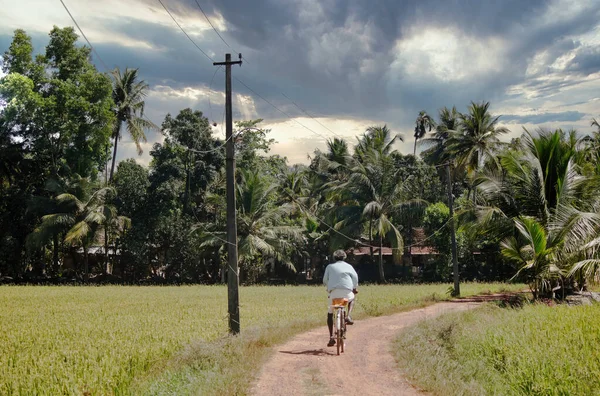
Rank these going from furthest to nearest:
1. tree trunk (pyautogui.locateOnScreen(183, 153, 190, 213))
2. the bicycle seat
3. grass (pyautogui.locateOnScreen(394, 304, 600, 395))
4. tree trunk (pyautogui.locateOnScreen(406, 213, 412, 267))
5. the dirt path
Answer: tree trunk (pyautogui.locateOnScreen(406, 213, 412, 267)), tree trunk (pyautogui.locateOnScreen(183, 153, 190, 213)), the bicycle seat, the dirt path, grass (pyautogui.locateOnScreen(394, 304, 600, 395))

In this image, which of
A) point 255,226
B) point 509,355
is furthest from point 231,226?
point 255,226

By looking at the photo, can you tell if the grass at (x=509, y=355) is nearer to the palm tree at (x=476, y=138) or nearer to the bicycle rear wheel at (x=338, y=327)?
the bicycle rear wheel at (x=338, y=327)

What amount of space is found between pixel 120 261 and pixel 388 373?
3317cm

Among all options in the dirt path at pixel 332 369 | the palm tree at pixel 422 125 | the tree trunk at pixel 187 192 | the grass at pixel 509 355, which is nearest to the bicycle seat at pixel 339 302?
the dirt path at pixel 332 369

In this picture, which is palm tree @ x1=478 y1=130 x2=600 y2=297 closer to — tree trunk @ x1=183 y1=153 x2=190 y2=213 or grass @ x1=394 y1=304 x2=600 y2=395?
grass @ x1=394 y1=304 x2=600 y2=395

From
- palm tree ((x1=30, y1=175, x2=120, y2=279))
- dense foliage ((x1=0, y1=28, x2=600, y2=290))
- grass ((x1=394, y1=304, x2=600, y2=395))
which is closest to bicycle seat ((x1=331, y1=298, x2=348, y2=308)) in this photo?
grass ((x1=394, y1=304, x2=600, y2=395))

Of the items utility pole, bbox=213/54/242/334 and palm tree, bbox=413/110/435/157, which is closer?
utility pole, bbox=213/54/242/334

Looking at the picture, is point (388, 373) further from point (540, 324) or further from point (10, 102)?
point (10, 102)

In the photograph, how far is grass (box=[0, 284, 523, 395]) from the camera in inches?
283

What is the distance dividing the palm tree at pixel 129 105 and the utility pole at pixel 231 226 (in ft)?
90.6

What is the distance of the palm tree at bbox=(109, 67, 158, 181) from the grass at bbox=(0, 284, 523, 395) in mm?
20791

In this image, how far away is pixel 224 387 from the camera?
6805 mm

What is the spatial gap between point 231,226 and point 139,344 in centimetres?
304

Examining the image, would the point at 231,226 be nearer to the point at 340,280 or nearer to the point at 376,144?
the point at 340,280
